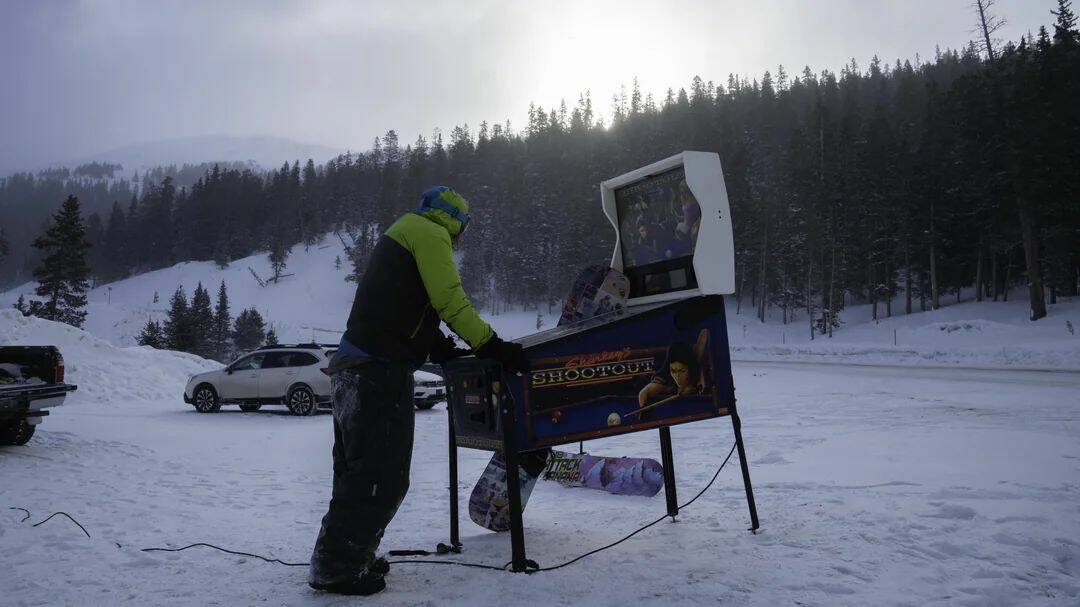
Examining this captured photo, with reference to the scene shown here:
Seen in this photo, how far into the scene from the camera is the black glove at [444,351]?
346cm

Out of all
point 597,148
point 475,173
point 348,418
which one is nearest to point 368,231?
point 475,173

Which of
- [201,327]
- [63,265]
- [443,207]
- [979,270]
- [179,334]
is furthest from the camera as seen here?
[201,327]

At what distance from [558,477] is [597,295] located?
2.25 metres

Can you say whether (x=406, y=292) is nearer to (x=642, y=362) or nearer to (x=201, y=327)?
(x=642, y=362)

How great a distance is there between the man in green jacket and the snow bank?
18724 mm

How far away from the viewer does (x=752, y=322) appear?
51188mm

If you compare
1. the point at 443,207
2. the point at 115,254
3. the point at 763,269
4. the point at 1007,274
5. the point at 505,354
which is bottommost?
the point at 505,354

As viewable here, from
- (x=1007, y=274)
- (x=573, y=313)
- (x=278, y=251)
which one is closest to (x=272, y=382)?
(x=573, y=313)

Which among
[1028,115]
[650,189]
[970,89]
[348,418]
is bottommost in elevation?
[348,418]

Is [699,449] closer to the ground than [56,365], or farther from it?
closer to the ground

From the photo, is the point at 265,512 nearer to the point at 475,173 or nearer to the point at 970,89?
the point at 970,89

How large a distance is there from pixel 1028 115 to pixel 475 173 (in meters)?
72.6

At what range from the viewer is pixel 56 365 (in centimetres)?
860

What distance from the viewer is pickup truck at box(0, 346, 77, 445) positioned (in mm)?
8102
